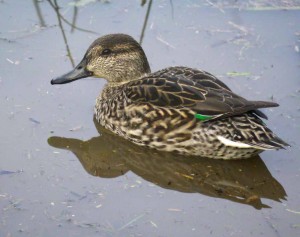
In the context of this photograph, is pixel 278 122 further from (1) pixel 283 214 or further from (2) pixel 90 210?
(2) pixel 90 210

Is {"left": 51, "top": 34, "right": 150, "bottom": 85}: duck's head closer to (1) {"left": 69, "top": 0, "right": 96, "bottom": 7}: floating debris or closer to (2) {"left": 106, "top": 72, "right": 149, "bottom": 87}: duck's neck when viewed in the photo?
(2) {"left": 106, "top": 72, "right": 149, "bottom": 87}: duck's neck

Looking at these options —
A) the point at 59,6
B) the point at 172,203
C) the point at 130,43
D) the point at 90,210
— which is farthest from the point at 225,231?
the point at 59,6

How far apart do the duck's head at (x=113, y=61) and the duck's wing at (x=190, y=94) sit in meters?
0.44

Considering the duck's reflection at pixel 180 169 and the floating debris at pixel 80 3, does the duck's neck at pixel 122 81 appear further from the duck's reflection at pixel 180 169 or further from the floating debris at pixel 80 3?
the floating debris at pixel 80 3

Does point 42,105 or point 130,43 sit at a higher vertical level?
point 130,43

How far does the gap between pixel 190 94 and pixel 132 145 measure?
85 cm

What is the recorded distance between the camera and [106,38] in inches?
318

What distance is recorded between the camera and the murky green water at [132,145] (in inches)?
251

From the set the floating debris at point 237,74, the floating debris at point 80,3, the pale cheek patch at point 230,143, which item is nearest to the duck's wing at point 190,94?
the pale cheek patch at point 230,143

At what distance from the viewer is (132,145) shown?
7.63 m

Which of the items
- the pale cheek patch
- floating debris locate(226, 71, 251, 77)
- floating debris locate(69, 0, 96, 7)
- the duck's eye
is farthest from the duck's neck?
floating debris locate(69, 0, 96, 7)

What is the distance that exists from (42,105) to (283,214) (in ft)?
9.51

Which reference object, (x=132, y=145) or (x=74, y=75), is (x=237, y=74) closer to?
(x=132, y=145)

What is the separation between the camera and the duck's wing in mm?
7062
